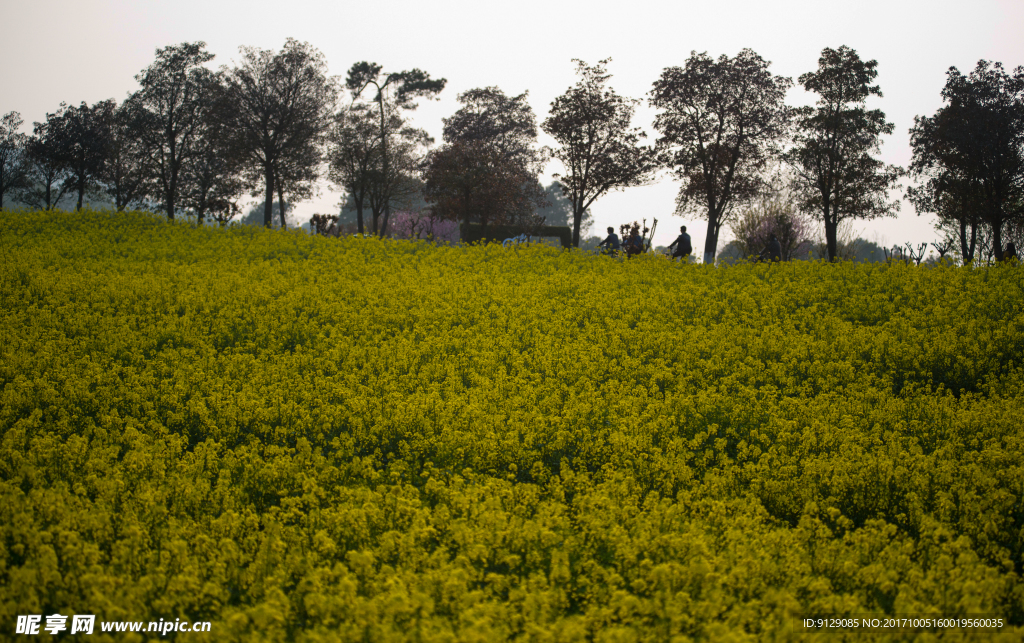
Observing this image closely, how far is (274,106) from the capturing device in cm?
3697

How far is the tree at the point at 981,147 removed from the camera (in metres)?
33.5

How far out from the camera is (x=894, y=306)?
13.1m

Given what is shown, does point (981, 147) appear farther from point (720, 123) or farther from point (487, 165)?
point (487, 165)

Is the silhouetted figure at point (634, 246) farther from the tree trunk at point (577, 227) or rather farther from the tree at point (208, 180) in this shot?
the tree at point (208, 180)


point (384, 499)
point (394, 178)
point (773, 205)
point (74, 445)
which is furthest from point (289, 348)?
point (773, 205)

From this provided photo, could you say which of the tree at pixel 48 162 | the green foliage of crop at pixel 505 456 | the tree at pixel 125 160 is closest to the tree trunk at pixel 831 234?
the green foliage of crop at pixel 505 456

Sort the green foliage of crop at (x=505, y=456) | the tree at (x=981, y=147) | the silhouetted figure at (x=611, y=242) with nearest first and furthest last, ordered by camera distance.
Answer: the green foliage of crop at (x=505, y=456) < the silhouetted figure at (x=611, y=242) < the tree at (x=981, y=147)

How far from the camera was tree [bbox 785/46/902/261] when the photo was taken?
34406 millimetres

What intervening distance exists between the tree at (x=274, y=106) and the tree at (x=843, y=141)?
25828mm

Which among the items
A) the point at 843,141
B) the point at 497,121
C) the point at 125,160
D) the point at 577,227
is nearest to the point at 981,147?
the point at 843,141

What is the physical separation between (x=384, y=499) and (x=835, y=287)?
39.6ft

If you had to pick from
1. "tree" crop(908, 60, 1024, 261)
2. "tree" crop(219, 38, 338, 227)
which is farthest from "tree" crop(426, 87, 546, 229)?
"tree" crop(908, 60, 1024, 261)

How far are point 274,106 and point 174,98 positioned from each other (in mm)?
9136

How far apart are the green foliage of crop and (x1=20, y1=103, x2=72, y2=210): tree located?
37433mm
